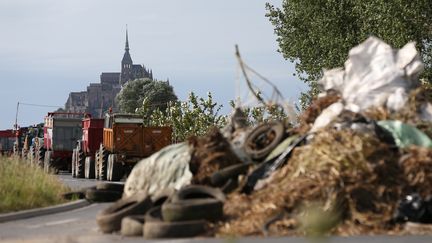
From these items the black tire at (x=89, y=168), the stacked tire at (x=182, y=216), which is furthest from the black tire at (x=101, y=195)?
the black tire at (x=89, y=168)

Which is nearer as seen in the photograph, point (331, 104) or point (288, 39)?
point (331, 104)

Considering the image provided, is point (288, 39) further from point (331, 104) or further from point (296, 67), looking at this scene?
point (331, 104)

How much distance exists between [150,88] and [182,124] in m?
54.7

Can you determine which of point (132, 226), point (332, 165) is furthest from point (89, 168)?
point (332, 165)

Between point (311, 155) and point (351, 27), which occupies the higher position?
point (351, 27)

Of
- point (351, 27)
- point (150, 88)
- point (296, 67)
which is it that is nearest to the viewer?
point (351, 27)

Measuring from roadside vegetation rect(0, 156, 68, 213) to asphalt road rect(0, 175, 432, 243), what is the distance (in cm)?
93

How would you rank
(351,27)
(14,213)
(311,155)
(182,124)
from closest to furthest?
1. (311,155)
2. (14,213)
3. (351,27)
4. (182,124)

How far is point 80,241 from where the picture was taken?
452 inches

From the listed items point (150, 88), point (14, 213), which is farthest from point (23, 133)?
point (150, 88)

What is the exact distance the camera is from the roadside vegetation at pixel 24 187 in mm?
17641

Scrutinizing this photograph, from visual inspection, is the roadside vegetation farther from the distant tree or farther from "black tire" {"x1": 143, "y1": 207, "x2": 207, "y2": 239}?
the distant tree

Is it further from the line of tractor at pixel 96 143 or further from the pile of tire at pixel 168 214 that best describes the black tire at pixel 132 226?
the line of tractor at pixel 96 143

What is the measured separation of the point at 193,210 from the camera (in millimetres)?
11969
